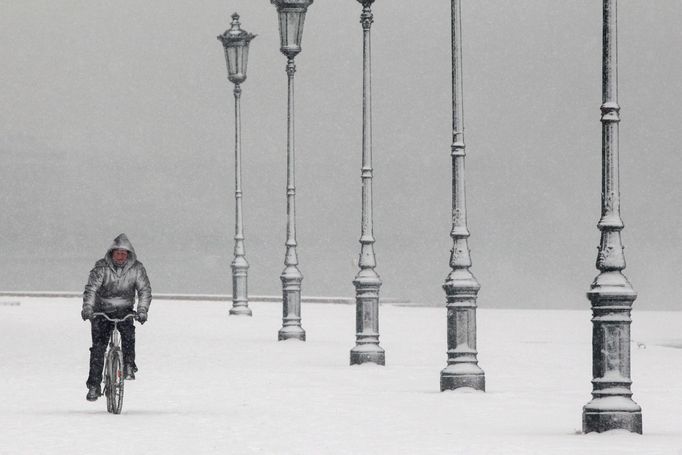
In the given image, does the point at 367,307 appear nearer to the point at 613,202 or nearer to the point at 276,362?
the point at 276,362

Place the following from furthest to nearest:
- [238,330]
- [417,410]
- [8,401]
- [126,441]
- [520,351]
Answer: [238,330]
[520,351]
[8,401]
[417,410]
[126,441]

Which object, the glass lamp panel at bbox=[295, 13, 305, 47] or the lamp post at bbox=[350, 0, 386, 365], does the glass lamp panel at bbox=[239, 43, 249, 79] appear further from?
the lamp post at bbox=[350, 0, 386, 365]

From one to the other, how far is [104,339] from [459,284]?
4533 mm

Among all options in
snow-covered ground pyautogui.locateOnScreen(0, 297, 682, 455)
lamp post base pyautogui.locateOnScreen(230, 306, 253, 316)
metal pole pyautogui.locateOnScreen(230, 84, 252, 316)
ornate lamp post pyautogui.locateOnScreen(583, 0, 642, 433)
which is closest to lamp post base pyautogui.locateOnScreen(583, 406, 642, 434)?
ornate lamp post pyautogui.locateOnScreen(583, 0, 642, 433)

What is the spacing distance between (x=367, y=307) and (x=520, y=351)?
4.19 m

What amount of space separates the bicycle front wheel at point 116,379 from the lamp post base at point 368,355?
8.48 m

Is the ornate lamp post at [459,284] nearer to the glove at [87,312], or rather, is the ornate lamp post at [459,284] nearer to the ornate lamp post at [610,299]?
the glove at [87,312]

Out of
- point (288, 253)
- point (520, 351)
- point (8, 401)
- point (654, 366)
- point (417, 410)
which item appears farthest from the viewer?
point (288, 253)

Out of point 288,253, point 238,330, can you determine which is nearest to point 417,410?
point 288,253

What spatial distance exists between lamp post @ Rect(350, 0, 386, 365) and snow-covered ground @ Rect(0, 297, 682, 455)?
1.36 feet

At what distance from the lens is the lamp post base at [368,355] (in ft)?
80.4

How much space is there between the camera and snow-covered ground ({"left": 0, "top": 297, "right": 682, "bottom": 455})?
45.0 ft

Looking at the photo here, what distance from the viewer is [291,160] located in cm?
3189

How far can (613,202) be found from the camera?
48.1ft
